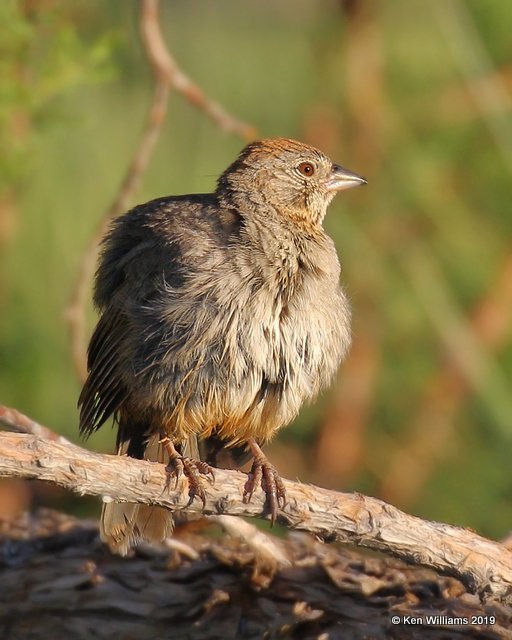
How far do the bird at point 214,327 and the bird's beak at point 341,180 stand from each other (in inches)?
6.4

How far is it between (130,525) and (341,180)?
6.04 ft

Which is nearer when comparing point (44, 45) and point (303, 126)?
point (44, 45)

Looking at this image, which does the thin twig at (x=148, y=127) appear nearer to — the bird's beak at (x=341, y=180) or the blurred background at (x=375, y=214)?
the bird's beak at (x=341, y=180)

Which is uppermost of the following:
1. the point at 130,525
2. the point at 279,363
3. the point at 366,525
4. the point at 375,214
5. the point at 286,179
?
the point at 375,214

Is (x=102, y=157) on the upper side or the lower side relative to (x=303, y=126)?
lower

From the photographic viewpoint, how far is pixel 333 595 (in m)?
4.59

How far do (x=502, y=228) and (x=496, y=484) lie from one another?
1948 millimetres

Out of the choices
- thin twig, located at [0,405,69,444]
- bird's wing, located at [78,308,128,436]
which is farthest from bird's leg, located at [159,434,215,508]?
bird's wing, located at [78,308,128,436]

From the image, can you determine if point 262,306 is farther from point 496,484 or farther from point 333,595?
point 496,484

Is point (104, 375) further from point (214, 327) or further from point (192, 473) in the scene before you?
point (192, 473)

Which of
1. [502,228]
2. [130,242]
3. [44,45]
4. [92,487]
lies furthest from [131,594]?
[502,228]

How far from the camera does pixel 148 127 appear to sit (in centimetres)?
586

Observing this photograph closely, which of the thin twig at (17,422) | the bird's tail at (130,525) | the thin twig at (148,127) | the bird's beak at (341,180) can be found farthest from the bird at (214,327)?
the thin twig at (17,422)

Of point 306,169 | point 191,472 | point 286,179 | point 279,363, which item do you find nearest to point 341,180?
point 306,169
